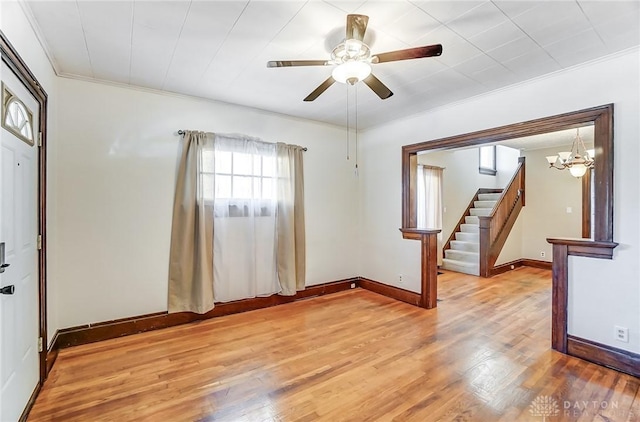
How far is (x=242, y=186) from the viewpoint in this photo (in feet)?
12.3

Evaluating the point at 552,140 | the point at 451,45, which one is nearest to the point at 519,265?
the point at 552,140

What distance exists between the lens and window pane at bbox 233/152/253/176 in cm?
370

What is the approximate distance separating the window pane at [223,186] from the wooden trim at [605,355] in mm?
3815

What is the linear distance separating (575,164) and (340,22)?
5.09 metres

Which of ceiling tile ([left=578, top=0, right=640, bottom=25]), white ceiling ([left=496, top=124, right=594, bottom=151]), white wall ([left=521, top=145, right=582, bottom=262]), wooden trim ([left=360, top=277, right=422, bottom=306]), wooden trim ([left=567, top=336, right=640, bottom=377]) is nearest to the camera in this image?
ceiling tile ([left=578, top=0, right=640, bottom=25])

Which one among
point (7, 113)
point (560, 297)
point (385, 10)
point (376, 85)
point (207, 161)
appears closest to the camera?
point (7, 113)

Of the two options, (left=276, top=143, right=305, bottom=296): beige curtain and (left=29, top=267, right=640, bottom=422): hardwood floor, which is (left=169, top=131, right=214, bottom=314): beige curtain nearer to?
(left=29, top=267, right=640, bottom=422): hardwood floor

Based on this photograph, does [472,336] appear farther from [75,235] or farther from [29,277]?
[75,235]

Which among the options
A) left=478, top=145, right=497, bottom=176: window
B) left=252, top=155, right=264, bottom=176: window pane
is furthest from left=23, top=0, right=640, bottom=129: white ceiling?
left=478, top=145, right=497, bottom=176: window

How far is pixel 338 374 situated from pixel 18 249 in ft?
7.75

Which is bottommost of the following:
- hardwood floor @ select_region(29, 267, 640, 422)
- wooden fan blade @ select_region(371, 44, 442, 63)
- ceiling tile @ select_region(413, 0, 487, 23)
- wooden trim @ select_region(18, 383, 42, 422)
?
hardwood floor @ select_region(29, 267, 640, 422)

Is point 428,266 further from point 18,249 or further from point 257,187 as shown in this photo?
point 18,249

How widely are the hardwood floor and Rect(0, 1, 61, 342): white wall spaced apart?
555mm

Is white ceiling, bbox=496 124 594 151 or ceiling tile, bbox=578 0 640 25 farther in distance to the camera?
white ceiling, bbox=496 124 594 151
